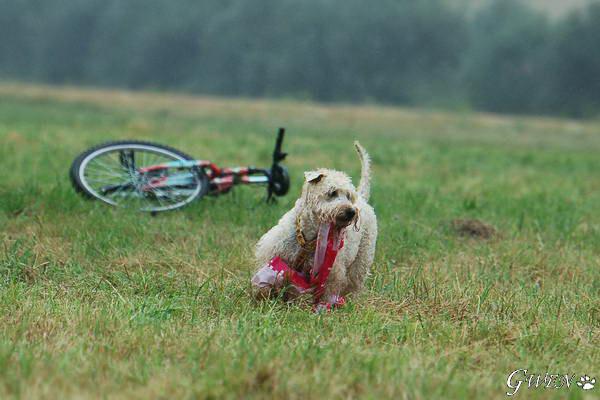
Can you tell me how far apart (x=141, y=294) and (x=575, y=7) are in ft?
251

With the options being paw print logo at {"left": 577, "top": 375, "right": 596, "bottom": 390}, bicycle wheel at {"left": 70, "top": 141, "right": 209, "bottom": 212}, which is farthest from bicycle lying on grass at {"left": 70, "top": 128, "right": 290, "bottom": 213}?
paw print logo at {"left": 577, "top": 375, "right": 596, "bottom": 390}

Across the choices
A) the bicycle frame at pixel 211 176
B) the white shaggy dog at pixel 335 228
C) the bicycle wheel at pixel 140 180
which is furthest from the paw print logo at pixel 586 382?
the bicycle wheel at pixel 140 180

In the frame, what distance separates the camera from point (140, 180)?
26.7ft

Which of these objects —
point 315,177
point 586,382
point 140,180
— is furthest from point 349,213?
point 140,180

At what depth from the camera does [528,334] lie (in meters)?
4.56

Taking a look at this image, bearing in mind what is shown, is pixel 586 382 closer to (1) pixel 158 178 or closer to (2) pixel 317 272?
(2) pixel 317 272

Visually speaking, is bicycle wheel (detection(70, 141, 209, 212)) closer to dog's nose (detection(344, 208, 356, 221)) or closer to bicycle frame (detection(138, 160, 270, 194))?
bicycle frame (detection(138, 160, 270, 194))

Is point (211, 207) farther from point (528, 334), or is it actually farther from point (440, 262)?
point (528, 334)

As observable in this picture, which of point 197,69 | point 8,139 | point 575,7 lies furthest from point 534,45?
point 8,139

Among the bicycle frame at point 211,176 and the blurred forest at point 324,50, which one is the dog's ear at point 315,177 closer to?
the bicycle frame at point 211,176

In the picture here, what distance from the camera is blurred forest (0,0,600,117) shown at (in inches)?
2840

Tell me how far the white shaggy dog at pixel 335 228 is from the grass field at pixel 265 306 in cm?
27

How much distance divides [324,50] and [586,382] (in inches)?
3232

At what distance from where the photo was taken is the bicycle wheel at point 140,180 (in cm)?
801
